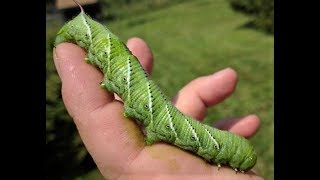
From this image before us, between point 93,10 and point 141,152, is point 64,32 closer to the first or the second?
point 141,152

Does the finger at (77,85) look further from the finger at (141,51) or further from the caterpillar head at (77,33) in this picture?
the finger at (141,51)

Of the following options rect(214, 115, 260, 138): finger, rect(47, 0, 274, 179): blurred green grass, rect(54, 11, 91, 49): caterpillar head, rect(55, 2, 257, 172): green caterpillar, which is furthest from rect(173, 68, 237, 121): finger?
rect(47, 0, 274, 179): blurred green grass

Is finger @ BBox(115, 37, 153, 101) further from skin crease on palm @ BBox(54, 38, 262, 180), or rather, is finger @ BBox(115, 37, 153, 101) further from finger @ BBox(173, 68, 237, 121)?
skin crease on palm @ BBox(54, 38, 262, 180)

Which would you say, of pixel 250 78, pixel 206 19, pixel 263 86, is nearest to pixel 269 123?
pixel 263 86

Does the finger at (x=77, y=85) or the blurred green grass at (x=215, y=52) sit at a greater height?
the finger at (x=77, y=85)

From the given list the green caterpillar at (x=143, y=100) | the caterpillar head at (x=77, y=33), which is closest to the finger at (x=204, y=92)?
the green caterpillar at (x=143, y=100)

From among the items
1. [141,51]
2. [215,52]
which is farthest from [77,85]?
[215,52]
